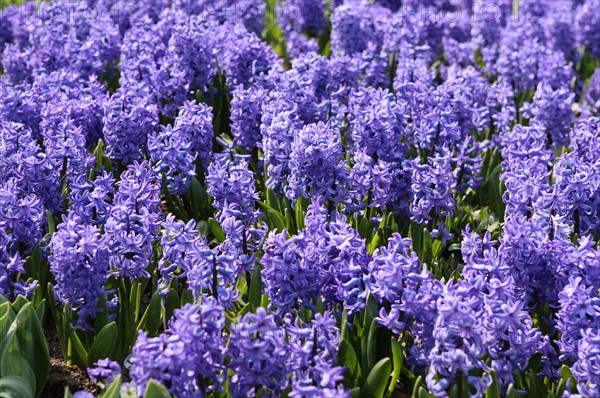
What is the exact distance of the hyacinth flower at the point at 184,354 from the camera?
3.29 metres

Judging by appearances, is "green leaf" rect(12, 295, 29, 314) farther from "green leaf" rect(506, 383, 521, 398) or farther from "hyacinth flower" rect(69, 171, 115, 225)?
"green leaf" rect(506, 383, 521, 398)

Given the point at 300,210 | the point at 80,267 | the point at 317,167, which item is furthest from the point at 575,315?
the point at 80,267

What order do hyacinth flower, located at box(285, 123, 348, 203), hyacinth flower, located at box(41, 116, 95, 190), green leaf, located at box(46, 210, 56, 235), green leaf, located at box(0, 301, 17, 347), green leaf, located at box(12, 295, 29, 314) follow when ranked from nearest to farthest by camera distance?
green leaf, located at box(0, 301, 17, 347) → green leaf, located at box(12, 295, 29, 314) → green leaf, located at box(46, 210, 56, 235) → hyacinth flower, located at box(285, 123, 348, 203) → hyacinth flower, located at box(41, 116, 95, 190)

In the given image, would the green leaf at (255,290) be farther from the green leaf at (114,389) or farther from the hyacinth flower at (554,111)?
the hyacinth flower at (554,111)

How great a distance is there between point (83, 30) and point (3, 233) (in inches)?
163

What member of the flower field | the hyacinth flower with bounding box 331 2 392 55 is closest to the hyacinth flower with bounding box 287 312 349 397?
the flower field

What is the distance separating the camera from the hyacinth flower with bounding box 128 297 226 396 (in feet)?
10.8

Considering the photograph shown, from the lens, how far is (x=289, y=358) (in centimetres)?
363

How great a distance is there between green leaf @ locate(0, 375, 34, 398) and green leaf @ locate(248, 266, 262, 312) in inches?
46.6

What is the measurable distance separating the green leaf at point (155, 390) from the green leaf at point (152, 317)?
38.8 inches

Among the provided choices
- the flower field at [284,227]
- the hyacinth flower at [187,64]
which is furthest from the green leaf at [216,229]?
the hyacinth flower at [187,64]

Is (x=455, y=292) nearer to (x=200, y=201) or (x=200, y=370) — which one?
(x=200, y=370)

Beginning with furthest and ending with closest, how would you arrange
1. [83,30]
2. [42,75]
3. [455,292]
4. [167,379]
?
1. [83,30]
2. [42,75]
3. [455,292]
4. [167,379]

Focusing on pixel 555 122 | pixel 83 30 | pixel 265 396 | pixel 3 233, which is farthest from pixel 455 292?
pixel 83 30
